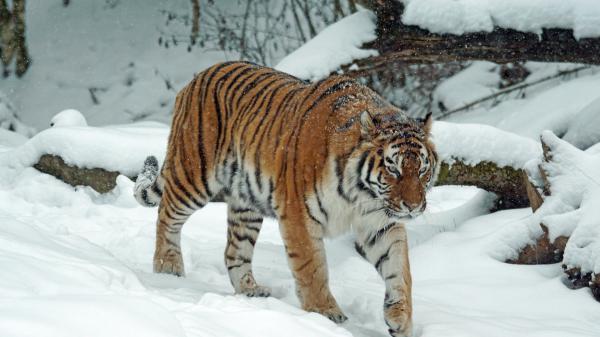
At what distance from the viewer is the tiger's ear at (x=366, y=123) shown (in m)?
4.14

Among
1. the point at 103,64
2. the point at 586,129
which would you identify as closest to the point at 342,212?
the point at 586,129

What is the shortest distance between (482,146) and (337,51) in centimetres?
175

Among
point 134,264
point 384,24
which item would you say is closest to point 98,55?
point 384,24

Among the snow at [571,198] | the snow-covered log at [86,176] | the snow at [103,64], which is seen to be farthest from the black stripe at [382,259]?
the snow at [103,64]

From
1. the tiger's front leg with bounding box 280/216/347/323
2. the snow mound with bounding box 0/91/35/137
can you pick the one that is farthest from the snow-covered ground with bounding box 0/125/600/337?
the snow mound with bounding box 0/91/35/137

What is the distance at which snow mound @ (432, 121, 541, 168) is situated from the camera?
20.8 ft

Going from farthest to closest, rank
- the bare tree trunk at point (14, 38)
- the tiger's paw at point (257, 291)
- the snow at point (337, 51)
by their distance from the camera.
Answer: the bare tree trunk at point (14, 38)
the snow at point (337, 51)
the tiger's paw at point (257, 291)

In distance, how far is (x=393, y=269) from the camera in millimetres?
4316

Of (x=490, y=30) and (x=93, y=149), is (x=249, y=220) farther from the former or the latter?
(x=490, y=30)

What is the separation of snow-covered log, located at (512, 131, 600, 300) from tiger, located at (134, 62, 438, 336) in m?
1.40

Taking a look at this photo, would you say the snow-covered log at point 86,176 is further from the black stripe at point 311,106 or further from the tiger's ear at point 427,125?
the tiger's ear at point 427,125

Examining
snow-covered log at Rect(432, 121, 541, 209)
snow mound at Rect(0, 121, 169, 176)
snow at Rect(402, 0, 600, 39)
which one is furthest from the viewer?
snow mound at Rect(0, 121, 169, 176)

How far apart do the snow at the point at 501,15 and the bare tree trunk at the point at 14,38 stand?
329 inches

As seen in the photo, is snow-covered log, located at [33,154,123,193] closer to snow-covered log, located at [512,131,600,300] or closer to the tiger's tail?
the tiger's tail
